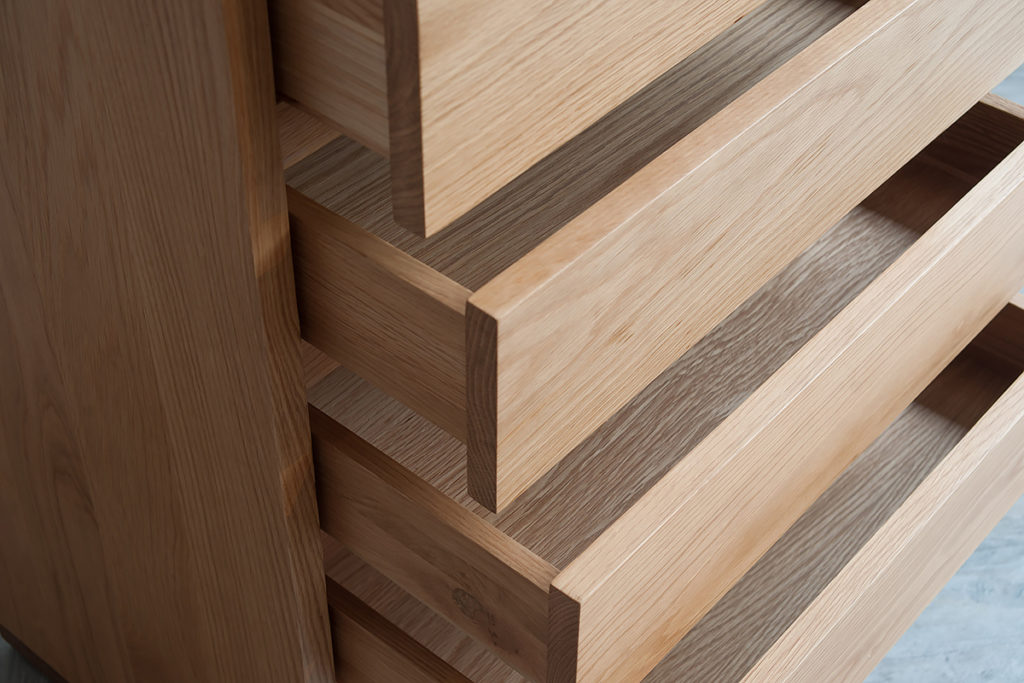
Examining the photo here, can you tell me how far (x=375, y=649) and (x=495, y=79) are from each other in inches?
14.9

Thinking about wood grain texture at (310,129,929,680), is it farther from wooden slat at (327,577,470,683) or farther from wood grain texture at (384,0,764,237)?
wood grain texture at (384,0,764,237)

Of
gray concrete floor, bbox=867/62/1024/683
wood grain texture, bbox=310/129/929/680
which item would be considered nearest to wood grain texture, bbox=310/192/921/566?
wood grain texture, bbox=310/129/929/680

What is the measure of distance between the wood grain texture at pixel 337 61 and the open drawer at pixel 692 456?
0.66ft

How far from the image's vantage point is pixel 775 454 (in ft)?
2.26

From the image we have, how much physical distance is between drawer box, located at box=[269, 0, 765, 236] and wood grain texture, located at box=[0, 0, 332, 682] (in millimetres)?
29

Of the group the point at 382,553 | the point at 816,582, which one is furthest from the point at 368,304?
the point at 816,582

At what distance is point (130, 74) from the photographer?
20.6 inches

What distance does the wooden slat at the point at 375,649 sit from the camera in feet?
2.30

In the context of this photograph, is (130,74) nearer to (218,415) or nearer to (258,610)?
(218,415)

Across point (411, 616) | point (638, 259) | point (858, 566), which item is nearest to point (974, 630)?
point (858, 566)

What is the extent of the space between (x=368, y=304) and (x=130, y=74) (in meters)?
0.14

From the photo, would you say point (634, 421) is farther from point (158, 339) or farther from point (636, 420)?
point (158, 339)

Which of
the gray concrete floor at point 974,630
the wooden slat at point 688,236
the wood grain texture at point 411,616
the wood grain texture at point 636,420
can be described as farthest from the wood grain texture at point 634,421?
the gray concrete floor at point 974,630

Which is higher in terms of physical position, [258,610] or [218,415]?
[218,415]
